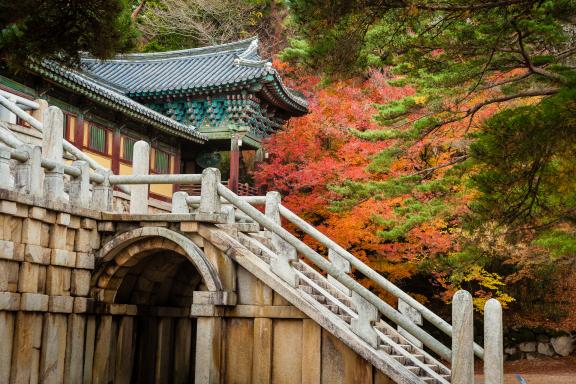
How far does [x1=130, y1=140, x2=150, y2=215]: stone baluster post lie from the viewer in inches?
488

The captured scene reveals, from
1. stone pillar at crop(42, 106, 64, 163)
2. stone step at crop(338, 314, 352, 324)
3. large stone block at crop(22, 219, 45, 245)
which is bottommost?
stone step at crop(338, 314, 352, 324)

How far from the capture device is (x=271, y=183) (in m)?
23.2

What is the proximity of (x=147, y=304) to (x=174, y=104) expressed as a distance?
11.8 m

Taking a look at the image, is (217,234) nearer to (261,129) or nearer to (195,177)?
(195,177)

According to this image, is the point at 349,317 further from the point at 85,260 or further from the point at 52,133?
the point at 52,133

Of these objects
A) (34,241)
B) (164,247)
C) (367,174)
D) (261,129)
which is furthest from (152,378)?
(261,129)

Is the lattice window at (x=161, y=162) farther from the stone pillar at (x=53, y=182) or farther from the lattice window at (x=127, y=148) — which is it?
the stone pillar at (x=53, y=182)

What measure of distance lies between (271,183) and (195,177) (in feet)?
37.8

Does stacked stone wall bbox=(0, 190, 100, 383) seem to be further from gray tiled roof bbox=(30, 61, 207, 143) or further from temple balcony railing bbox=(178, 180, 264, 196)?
temple balcony railing bbox=(178, 180, 264, 196)

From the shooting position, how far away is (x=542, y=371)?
2339 cm

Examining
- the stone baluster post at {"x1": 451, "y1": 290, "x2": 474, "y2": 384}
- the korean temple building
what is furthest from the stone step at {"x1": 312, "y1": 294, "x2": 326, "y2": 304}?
the korean temple building

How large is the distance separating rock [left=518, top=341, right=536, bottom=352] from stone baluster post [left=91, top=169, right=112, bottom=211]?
17.9 metres

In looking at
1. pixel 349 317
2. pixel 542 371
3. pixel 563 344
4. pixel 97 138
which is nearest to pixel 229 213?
pixel 349 317

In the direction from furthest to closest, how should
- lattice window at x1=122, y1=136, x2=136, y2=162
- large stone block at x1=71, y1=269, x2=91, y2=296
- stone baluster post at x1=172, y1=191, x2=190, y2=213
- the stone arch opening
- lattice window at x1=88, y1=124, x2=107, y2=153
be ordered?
lattice window at x1=122, y1=136, x2=136, y2=162 → lattice window at x1=88, y1=124, x2=107, y2=153 → stone baluster post at x1=172, y1=191, x2=190, y2=213 → the stone arch opening → large stone block at x1=71, y1=269, x2=91, y2=296
